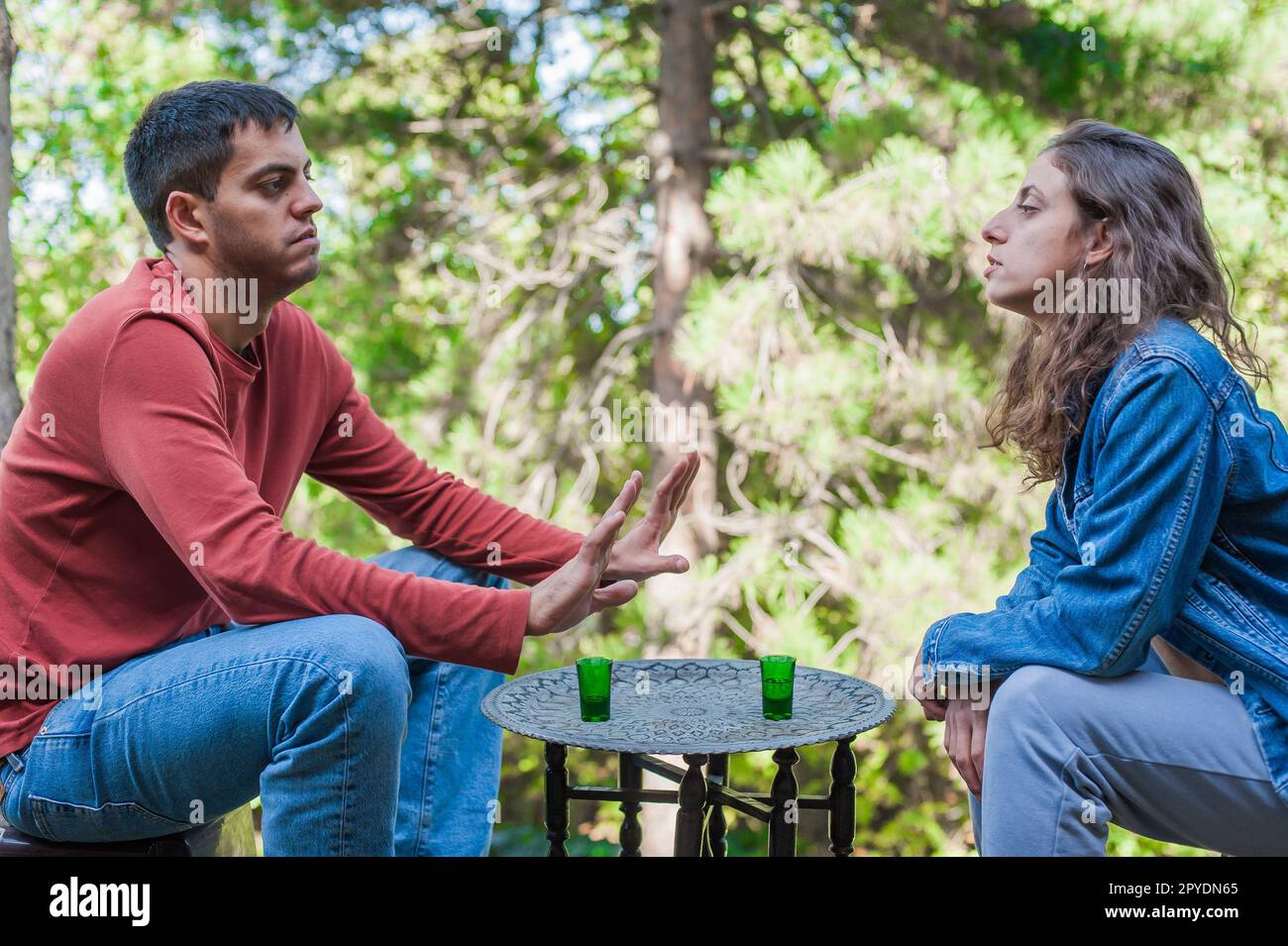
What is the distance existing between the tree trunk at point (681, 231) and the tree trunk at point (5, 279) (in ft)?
7.64

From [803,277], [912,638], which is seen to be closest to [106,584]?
[912,638]

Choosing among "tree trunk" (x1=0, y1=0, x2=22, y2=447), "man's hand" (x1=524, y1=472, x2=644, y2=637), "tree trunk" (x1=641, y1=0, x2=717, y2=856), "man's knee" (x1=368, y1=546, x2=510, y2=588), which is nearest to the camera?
"man's hand" (x1=524, y1=472, x2=644, y2=637)

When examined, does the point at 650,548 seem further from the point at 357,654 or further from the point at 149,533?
the point at 149,533

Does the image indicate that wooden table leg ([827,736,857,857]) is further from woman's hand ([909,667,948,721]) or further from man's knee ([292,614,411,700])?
man's knee ([292,614,411,700])

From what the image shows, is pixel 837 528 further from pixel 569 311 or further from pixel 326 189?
pixel 326 189

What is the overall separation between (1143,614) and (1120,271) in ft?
1.64

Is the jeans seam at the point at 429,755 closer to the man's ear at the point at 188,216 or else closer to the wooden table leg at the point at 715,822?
the wooden table leg at the point at 715,822

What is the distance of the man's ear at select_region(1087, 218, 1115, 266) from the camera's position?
5.46 ft

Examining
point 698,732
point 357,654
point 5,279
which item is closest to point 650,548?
point 698,732

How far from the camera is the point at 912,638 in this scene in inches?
143

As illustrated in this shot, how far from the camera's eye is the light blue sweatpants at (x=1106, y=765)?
1.42 meters

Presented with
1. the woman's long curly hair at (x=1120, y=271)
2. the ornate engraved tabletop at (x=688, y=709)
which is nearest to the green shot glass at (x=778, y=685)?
the ornate engraved tabletop at (x=688, y=709)

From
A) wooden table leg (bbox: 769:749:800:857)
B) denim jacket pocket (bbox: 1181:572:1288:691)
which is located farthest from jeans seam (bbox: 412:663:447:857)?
denim jacket pocket (bbox: 1181:572:1288:691)
